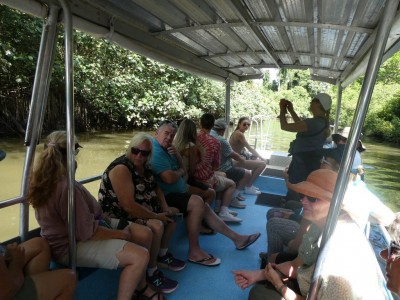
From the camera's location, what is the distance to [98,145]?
1170cm

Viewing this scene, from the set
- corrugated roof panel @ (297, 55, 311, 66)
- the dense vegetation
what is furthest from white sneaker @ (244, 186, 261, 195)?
the dense vegetation

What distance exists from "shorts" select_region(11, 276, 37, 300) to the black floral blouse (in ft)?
3.16

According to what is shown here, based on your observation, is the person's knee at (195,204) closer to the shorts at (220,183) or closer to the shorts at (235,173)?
the shorts at (220,183)

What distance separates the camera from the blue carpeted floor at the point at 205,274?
84.9 inches

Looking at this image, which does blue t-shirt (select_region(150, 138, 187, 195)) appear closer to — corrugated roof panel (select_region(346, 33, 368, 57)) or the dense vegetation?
corrugated roof panel (select_region(346, 33, 368, 57))

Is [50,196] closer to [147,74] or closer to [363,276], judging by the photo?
[363,276]

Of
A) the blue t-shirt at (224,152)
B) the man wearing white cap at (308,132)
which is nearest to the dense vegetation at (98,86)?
the blue t-shirt at (224,152)

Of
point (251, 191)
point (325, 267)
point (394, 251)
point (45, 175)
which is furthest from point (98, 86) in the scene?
point (394, 251)

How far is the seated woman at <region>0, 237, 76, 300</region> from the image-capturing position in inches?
57.0

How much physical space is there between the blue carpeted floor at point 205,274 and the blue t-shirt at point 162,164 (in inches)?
18.2

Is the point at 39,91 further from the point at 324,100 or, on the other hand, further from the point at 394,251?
the point at 324,100

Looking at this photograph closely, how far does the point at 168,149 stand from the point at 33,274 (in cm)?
166

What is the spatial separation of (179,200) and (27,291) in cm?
170

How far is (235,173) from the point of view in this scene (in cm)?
472
